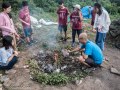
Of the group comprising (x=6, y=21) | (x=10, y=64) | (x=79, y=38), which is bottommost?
(x=10, y=64)

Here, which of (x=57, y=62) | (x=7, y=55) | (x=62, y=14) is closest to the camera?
(x=7, y=55)

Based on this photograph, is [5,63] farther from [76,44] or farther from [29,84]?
[76,44]

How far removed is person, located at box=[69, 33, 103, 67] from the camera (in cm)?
662

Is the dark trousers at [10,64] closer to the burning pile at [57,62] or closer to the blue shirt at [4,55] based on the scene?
the blue shirt at [4,55]

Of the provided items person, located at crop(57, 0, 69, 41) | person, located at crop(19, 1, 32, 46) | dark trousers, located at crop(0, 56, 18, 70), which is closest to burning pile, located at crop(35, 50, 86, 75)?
dark trousers, located at crop(0, 56, 18, 70)

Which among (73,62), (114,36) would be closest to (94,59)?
(73,62)

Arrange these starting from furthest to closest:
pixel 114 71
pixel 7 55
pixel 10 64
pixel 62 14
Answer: pixel 62 14 → pixel 114 71 → pixel 10 64 → pixel 7 55

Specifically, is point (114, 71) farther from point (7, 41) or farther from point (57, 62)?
point (7, 41)

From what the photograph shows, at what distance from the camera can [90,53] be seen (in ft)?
22.1

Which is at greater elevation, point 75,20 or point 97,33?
point 75,20

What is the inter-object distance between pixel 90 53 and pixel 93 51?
0.12m

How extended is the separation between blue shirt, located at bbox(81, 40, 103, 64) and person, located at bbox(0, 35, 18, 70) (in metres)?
2.30

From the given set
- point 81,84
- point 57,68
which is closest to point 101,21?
point 57,68

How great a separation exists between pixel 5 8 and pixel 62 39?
124 inches
